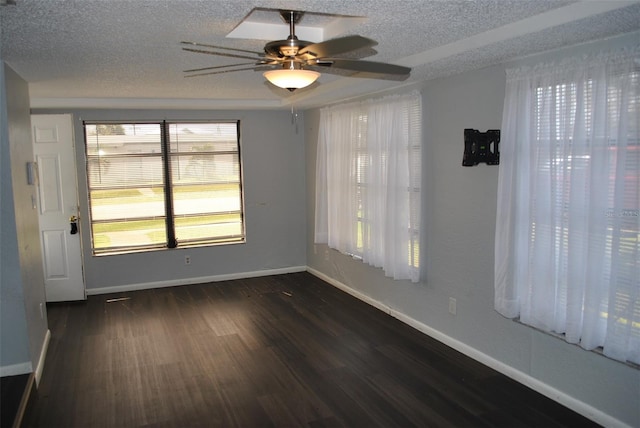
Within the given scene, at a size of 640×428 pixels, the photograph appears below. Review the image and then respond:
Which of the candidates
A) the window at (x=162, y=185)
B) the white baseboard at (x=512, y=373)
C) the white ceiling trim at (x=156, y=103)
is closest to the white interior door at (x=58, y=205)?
the white ceiling trim at (x=156, y=103)

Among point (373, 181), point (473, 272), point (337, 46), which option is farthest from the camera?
point (373, 181)

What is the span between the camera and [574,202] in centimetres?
295

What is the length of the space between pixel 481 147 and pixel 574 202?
0.87 m

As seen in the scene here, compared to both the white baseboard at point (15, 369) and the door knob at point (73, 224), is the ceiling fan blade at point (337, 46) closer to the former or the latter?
the white baseboard at point (15, 369)

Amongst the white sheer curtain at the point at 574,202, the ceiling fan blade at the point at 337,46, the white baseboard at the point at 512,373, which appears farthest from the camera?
the white baseboard at the point at 512,373

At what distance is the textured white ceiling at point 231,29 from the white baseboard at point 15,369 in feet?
7.08

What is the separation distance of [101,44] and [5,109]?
0.97 m

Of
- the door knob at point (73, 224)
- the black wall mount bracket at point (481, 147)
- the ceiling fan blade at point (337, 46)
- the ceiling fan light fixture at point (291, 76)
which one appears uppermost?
the ceiling fan blade at point (337, 46)

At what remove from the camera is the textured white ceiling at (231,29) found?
2.33 m

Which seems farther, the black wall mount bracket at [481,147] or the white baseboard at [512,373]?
the black wall mount bracket at [481,147]

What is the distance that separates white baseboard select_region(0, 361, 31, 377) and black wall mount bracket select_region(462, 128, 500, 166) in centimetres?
356

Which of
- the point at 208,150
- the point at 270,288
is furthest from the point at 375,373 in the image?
the point at 208,150

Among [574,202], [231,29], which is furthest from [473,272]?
[231,29]

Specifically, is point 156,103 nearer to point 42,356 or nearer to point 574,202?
point 42,356
